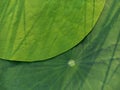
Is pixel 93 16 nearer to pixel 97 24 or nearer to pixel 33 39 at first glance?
pixel 97 24

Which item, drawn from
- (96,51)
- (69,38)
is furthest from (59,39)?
(96,51)

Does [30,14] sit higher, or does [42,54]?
[30,14]

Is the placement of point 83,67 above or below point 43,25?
below

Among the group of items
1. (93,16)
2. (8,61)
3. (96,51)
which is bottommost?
(8,61)
